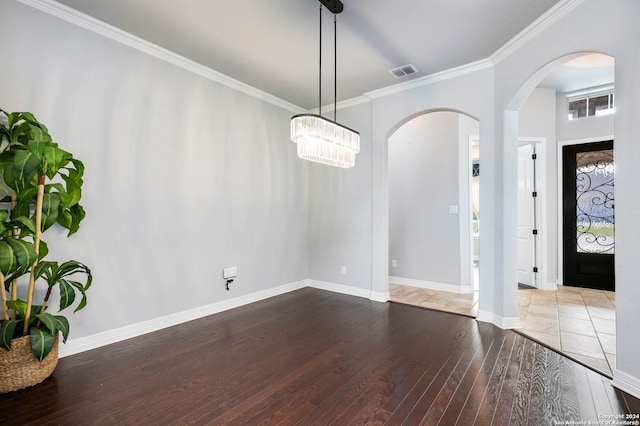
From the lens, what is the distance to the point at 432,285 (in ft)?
16.3

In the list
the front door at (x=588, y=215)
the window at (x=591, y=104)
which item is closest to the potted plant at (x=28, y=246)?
the front door at (x=588, y=215)

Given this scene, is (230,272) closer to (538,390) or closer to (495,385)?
(495,385)

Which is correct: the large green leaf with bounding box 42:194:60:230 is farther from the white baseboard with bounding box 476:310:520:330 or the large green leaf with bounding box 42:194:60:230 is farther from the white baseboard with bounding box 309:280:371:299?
the white baseboard with bounding box 476:310:520:330

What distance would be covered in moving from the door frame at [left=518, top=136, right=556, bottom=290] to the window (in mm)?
762

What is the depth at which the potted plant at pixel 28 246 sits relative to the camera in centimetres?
194

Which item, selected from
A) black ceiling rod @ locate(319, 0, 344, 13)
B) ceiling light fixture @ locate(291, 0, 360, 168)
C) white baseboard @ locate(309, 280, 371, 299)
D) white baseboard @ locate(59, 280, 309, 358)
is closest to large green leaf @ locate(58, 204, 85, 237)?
white baseboard @ locate(59, 280, 309, 358)

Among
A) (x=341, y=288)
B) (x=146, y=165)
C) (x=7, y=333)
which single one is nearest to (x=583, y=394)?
(x=341, y=288)

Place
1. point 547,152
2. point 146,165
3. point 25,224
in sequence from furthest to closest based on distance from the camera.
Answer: point 547,152 < point 146,165 < point 25,224

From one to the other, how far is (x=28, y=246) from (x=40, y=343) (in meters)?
0.66

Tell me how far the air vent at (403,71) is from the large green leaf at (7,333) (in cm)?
413

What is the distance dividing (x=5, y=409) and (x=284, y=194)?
351cm

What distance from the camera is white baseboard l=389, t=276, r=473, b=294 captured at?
469cm

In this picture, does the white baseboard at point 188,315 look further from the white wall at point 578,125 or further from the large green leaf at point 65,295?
the white wall at point 578,125

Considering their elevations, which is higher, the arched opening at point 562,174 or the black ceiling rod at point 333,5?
the black ceiling rod at point 333,5
